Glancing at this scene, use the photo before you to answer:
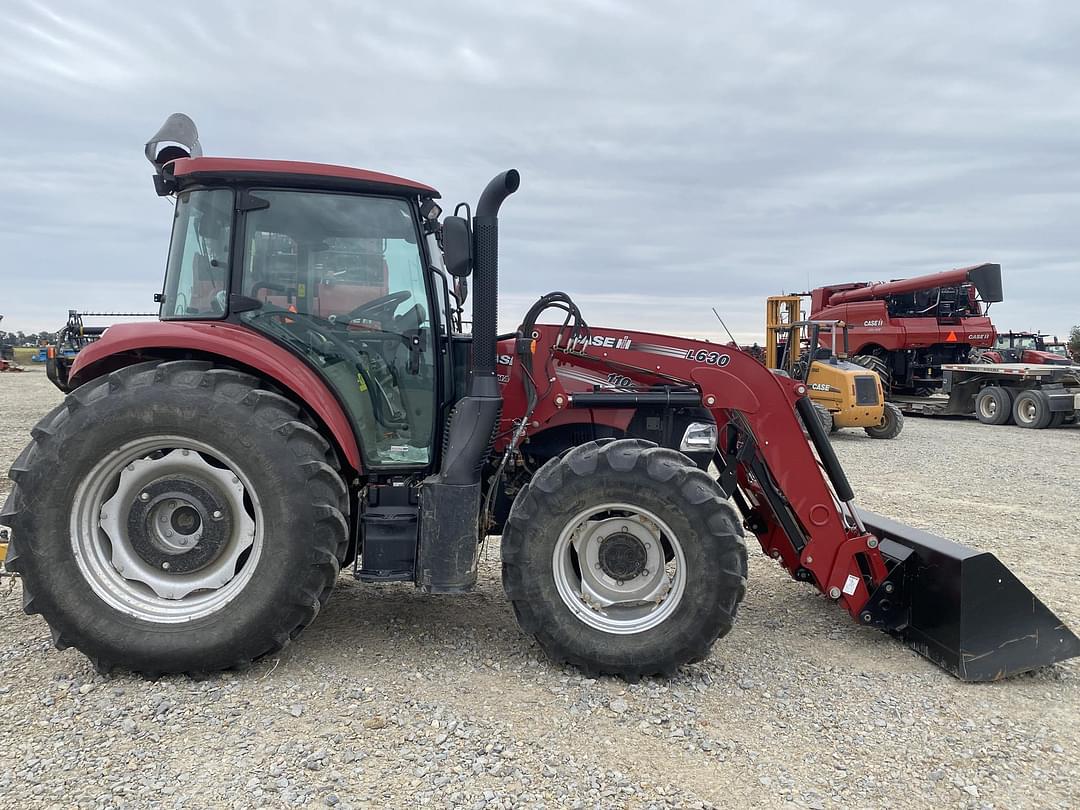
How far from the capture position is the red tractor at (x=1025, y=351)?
18391 millimetres

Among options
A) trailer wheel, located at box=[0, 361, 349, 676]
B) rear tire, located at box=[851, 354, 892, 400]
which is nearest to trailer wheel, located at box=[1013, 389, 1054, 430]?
rear tire, located at box=[851, 354, 892, 400]

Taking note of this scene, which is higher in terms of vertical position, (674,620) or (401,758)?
(674,620)

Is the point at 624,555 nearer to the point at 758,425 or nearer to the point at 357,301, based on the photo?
the point at 758,425

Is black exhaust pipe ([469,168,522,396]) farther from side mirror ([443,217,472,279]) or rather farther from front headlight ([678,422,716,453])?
front headlight ([678,422,716,453])

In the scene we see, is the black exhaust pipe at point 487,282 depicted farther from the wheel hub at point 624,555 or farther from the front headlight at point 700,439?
the front headlight at point 700,439

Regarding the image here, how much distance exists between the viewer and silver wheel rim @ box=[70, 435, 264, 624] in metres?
3.25

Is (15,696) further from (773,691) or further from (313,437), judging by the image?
(773,691)

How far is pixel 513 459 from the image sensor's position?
3951 mm

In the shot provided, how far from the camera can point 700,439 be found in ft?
12.9

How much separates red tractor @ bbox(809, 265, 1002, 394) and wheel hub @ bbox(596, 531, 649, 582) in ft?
50.5

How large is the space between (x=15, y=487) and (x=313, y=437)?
1298 mm

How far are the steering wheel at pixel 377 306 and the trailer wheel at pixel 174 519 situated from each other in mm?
575

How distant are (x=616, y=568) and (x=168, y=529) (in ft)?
6.86

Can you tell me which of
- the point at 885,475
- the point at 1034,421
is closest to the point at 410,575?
the point at 885,475
